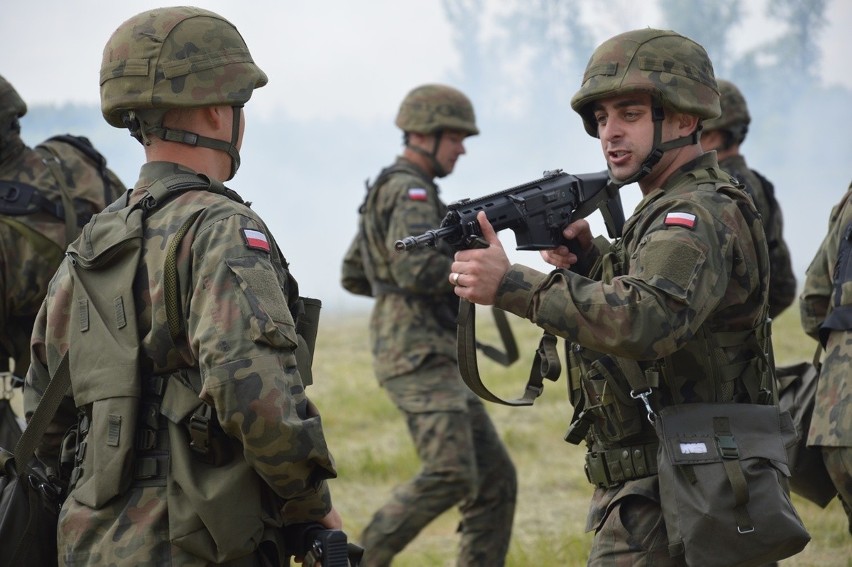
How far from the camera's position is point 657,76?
3.56 m

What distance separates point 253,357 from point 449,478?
10.9ft

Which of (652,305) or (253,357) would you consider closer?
(253,357)

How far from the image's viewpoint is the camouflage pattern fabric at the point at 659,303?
10.3 ft

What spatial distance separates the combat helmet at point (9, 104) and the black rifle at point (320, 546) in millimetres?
2880

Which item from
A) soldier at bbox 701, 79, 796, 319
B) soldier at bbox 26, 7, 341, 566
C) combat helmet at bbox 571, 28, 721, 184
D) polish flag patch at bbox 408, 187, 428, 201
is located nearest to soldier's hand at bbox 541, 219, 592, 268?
combat helmet at bbox 571, 28, 721, 184

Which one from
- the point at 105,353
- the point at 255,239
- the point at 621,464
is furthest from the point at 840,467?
the point at 105,353

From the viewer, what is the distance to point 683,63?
11.9 feet

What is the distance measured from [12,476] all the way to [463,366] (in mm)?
1456

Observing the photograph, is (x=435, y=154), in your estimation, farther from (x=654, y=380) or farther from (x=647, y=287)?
(x=647, y=287)

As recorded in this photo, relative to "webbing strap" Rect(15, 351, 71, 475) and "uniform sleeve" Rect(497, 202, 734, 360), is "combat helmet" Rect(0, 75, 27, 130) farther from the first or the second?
"uniform sleeve" Rect(497, 202, 734, 360)

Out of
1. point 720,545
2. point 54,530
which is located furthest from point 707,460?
point 54,530

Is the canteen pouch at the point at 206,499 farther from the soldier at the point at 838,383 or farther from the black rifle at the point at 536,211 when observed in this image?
the soldier at the point at 838,383

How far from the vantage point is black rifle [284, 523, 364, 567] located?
303 centimetres

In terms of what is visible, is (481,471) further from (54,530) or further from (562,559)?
(54,530)
